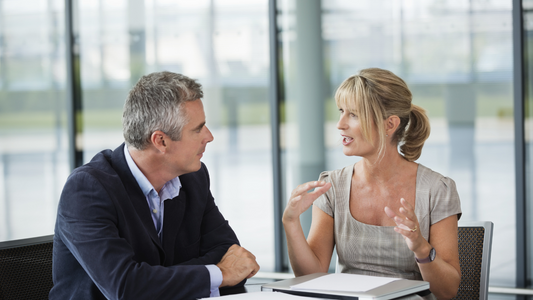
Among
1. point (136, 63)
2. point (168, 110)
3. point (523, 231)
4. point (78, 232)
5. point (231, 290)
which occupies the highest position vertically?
point (136, 63)

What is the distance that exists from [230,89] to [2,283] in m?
2.91

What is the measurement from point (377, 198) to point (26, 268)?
3.87 ft

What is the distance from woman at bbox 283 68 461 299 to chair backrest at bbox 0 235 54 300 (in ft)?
2.52

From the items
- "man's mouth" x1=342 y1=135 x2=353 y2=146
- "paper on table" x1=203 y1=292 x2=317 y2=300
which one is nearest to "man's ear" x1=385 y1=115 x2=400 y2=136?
"man's mouth" x1=342 y1=135 x2=353 y2=146

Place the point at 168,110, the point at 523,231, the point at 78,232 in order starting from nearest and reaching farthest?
the point at 78,232
the point at 168,110
the point at 523,231

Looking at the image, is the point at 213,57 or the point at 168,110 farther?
the point at 213,57

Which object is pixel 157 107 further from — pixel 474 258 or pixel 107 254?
pixel 474 258

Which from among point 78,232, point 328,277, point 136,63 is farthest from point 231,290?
point 136,63

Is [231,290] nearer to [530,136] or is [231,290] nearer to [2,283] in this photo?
[2,283]

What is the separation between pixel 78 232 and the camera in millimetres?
1344

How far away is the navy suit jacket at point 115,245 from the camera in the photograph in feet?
4.33

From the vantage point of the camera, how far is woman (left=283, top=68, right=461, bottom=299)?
1.75m

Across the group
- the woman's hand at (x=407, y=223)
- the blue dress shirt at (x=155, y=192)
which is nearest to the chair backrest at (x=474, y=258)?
the woman's hand at (x=407, y=223)

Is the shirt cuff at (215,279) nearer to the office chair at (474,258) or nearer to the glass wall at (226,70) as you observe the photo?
the office chair at (474,258)
